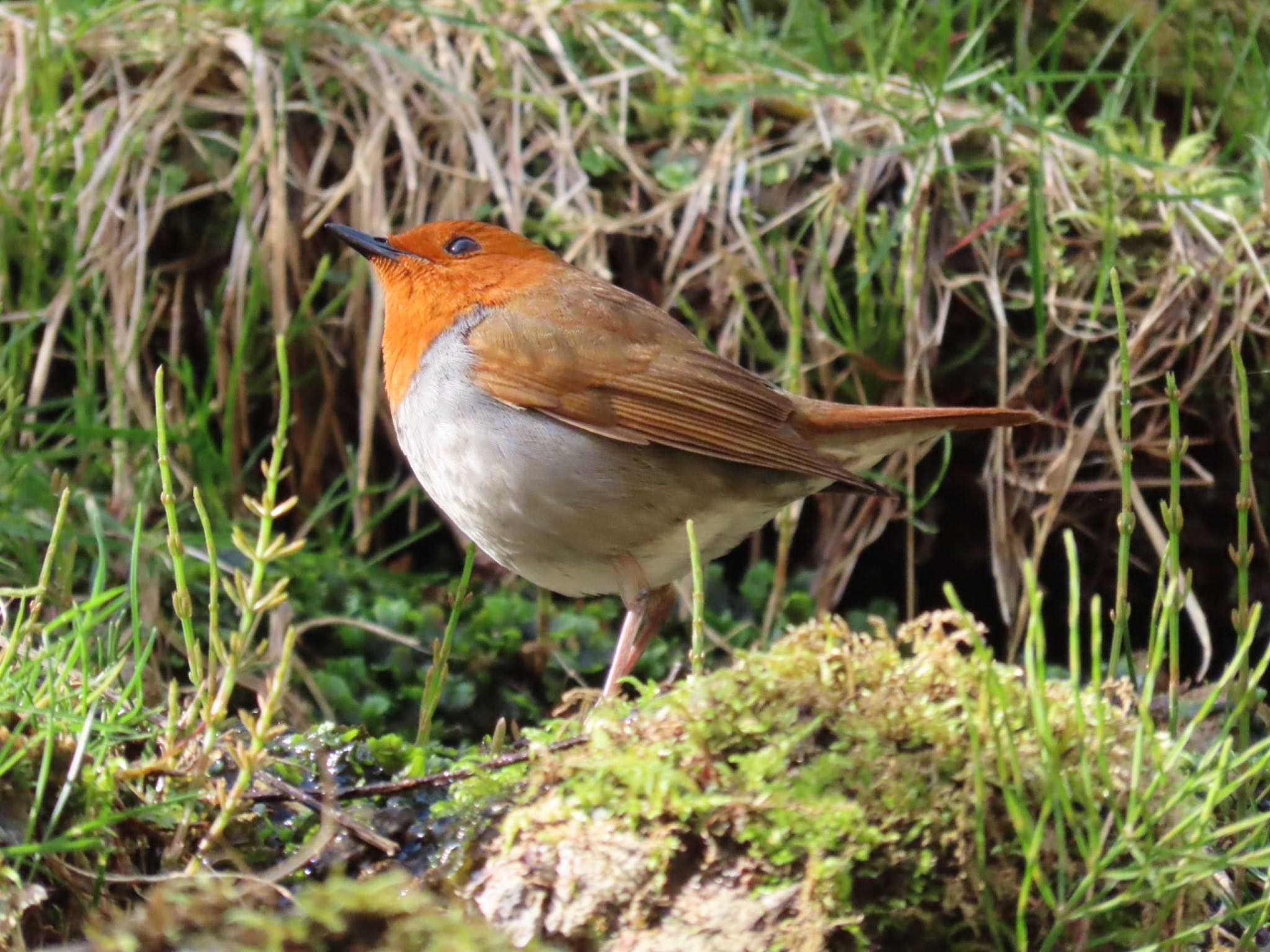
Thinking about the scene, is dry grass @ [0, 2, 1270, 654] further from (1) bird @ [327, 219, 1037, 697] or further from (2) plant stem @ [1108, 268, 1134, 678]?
(2) plant stem @ [1108, 268, 1134, 678]

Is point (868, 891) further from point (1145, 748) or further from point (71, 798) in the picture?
point (71, 798)

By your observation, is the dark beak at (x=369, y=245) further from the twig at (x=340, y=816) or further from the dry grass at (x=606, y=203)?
the twig at (x=340, y=816)

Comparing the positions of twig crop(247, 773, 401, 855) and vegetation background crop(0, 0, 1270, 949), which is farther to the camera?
vegetation background crop(0, 0, 1270, 949)

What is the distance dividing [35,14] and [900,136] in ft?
9.87

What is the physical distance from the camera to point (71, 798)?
6.68 feet

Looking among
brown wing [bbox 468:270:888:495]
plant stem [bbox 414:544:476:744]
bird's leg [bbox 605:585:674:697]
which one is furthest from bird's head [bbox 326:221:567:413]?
plant stem [bbox 414:544:476:744]

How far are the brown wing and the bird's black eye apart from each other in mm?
279

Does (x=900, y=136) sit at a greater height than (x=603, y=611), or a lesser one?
greater

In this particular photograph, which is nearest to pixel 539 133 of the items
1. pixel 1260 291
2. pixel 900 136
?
pixel 900 136

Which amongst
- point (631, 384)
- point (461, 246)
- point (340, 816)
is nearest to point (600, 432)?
point (631, 384)

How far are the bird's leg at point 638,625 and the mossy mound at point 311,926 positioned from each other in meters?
1.17

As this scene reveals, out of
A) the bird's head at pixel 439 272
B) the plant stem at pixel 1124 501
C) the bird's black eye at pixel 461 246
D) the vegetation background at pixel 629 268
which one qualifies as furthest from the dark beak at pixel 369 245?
the plant stem at pixel 1124 501

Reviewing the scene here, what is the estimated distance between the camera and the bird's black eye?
150 inches

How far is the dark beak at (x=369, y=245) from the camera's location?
3.77 metres
